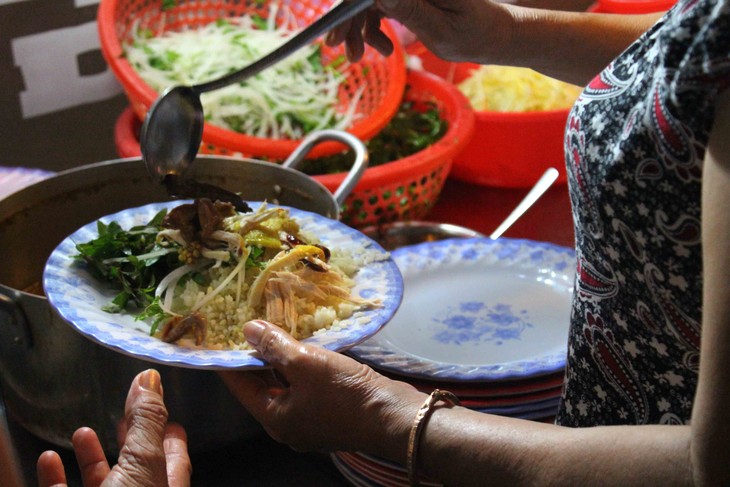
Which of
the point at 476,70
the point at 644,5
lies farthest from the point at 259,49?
the point at 644,5

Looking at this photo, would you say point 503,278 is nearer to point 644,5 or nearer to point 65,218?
point 65,218

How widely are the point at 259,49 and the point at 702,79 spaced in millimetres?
1780

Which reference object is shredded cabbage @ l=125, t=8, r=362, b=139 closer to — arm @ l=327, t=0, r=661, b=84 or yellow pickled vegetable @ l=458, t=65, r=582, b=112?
yellow pickled vegetable @ l=458, t=65, r=582, b=112

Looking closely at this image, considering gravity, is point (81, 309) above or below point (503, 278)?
above

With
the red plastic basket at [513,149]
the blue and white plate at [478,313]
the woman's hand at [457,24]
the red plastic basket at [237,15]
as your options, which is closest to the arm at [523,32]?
the woman's hand at [457,24]

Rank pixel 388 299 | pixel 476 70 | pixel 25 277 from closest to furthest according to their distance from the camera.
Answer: pixel 388 299 → pixel 25 277 → pixel 476 70

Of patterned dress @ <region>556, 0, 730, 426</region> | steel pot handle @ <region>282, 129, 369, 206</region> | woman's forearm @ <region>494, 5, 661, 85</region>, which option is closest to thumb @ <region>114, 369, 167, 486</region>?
patterned dress @ <region>556, 0, 730, 426</region>

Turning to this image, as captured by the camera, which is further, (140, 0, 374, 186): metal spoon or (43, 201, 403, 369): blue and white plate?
(140, 0, 374, 186): metal spoon

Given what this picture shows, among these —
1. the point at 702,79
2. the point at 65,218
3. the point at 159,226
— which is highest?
the point at 702,79

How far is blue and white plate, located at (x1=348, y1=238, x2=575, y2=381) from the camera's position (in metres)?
1.34

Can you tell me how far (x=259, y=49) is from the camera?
92.9 inches

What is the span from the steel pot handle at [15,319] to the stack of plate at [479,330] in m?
0.51

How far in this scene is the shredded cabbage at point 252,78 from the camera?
2.16 metres

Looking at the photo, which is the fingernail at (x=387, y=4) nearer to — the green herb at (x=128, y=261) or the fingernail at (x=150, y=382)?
the green herb at (x=128, y=261)
